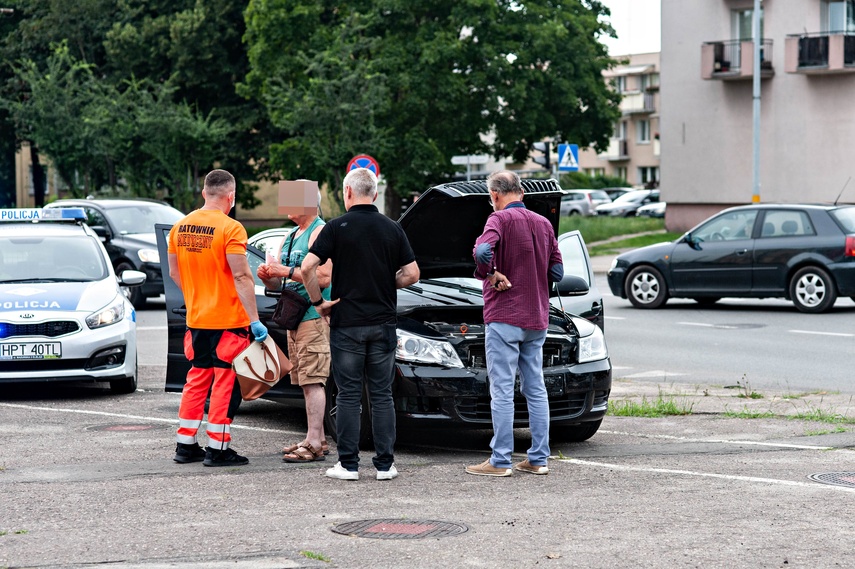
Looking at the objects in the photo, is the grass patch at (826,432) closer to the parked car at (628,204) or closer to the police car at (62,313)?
the police car at (62,313)

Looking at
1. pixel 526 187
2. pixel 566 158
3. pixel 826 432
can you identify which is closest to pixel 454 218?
pixel 526 187

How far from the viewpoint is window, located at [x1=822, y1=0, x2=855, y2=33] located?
130ft

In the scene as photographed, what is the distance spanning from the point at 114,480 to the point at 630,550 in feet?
10.3

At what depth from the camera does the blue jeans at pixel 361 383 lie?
7.71 metres

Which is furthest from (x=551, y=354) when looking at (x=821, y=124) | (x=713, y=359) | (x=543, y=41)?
(x=543, y=41)

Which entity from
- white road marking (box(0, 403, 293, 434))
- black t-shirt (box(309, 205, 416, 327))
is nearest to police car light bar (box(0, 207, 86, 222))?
white road marking (box(0, 403, 293, 434))

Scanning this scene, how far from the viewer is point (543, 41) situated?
44375mm

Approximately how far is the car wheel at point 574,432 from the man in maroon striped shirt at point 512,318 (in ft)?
4.16

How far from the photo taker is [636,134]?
9719cm

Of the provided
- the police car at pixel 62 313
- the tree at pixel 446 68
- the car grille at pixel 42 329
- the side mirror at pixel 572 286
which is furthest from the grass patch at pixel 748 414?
the tree at pixel 446 68

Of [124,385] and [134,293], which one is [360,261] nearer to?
[124,385]

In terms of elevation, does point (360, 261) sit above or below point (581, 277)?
above

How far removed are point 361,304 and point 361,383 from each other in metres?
0.46

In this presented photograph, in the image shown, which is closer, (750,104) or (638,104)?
(750,104)
